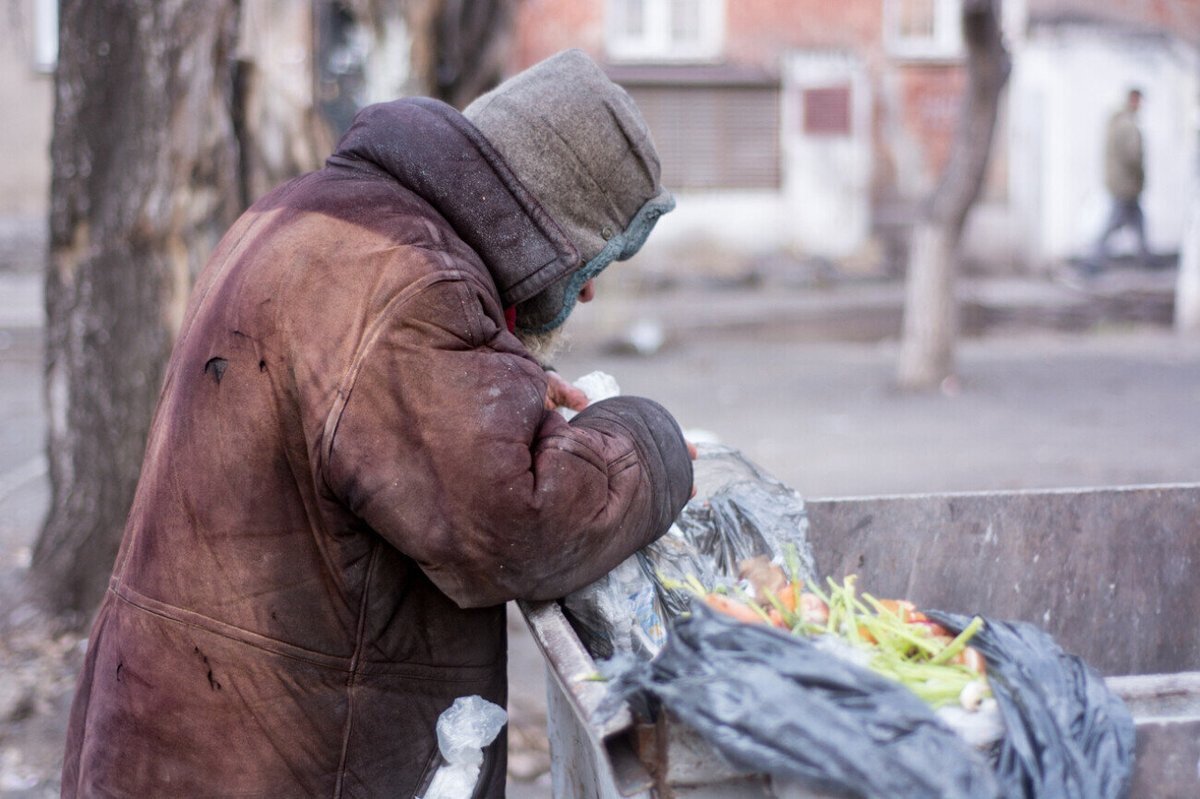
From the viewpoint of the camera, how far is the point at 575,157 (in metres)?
2.10

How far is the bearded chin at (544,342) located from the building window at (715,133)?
14.2 meters

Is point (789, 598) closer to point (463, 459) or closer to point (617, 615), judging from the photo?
point (617, 615)

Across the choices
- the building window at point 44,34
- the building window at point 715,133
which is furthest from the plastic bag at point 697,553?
the building window at point 44,34

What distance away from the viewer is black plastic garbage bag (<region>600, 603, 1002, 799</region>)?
5.05 feet

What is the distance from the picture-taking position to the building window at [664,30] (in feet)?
53.6

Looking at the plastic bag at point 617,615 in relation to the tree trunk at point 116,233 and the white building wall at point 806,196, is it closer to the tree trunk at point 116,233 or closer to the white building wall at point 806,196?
the tree trunk at point 116,233

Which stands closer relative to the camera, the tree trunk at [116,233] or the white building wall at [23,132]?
the tree trunk at [116,233]

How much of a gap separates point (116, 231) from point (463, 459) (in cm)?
309

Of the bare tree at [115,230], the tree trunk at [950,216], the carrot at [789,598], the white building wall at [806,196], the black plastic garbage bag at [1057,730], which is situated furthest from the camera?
the white building wall at [806,196]

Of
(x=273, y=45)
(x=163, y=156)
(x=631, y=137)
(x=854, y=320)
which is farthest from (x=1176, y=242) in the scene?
(x=631, y=137)

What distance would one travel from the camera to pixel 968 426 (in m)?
8.32

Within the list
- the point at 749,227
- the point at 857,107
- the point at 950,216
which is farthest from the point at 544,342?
the point at 857,107

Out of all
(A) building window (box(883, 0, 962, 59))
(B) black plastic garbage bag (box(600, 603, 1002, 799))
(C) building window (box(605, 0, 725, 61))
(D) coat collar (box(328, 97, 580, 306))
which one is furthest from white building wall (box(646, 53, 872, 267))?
(B) black plastic garbage bag (box(600, 603, 1002, 799))

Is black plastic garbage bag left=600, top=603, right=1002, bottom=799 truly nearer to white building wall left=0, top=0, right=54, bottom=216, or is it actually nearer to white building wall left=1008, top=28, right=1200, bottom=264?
white building wall left=0, top=0, right=54, bottom=216
